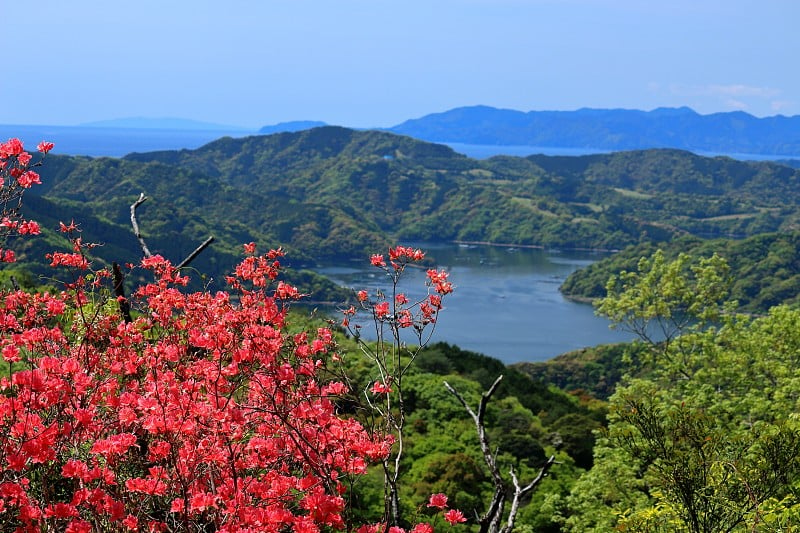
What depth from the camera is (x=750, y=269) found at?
394ft

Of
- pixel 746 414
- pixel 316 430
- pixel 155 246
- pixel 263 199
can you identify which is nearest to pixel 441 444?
pixel 746 414

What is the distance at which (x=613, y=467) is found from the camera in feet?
45.1

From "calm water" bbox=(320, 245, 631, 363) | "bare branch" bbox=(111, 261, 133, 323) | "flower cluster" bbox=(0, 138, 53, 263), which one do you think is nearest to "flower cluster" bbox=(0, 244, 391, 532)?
"flower cluster" bbox=(0, 138, 53, 263)

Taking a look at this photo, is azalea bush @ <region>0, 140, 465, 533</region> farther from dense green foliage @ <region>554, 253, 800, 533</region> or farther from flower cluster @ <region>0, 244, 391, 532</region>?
dense green foliage @ <region>554, 253, 800, 533</region>

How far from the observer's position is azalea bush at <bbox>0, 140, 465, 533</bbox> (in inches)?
138

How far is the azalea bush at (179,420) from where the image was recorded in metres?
3.49

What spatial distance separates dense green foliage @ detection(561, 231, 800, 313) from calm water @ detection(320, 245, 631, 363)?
6.67 metres

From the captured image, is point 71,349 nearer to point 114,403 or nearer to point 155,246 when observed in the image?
point 114,403

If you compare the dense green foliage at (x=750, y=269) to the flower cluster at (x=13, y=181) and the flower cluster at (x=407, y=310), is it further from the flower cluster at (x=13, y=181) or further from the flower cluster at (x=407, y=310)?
the flower cluster at (x=13, y=181)

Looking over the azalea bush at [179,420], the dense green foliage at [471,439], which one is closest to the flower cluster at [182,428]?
the azalea bush at [179,420]

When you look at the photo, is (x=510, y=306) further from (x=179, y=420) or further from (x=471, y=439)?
(x=179, y=420)

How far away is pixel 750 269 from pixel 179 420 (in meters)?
131

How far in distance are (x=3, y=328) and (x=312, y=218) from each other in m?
172

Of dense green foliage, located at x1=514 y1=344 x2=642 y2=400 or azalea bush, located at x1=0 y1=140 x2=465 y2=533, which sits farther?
dense green foliage, located at x1=514 y1=344 x2=642 y2=400
